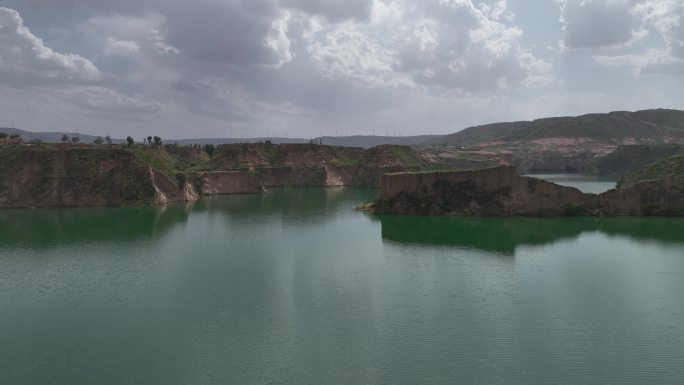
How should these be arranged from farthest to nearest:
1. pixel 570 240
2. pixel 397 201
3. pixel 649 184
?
pixel 397 201
pixel 649 184
pixel 570 240

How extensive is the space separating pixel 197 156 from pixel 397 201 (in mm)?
77731

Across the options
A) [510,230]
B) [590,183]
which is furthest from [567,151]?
[510,230]

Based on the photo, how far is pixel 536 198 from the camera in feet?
181

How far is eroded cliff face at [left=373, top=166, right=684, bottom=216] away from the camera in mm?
54559

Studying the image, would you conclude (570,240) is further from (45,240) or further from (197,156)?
(197,156)

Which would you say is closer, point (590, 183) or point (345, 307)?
point (345, 307)

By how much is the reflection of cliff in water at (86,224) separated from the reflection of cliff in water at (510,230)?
2378cm

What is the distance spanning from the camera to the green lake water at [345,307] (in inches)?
734

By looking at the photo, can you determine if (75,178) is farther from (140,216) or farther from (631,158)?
(631,158)

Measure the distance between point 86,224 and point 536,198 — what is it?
1868 inches

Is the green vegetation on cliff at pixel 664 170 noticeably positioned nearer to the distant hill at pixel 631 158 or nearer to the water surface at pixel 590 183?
the water surface at pixel 590 183

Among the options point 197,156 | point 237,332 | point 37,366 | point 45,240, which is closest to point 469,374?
point 237,332

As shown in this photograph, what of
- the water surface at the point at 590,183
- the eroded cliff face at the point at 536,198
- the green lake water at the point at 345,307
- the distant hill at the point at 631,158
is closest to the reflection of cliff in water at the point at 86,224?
the green lake water at the point at 345,307

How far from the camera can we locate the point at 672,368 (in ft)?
61.1
